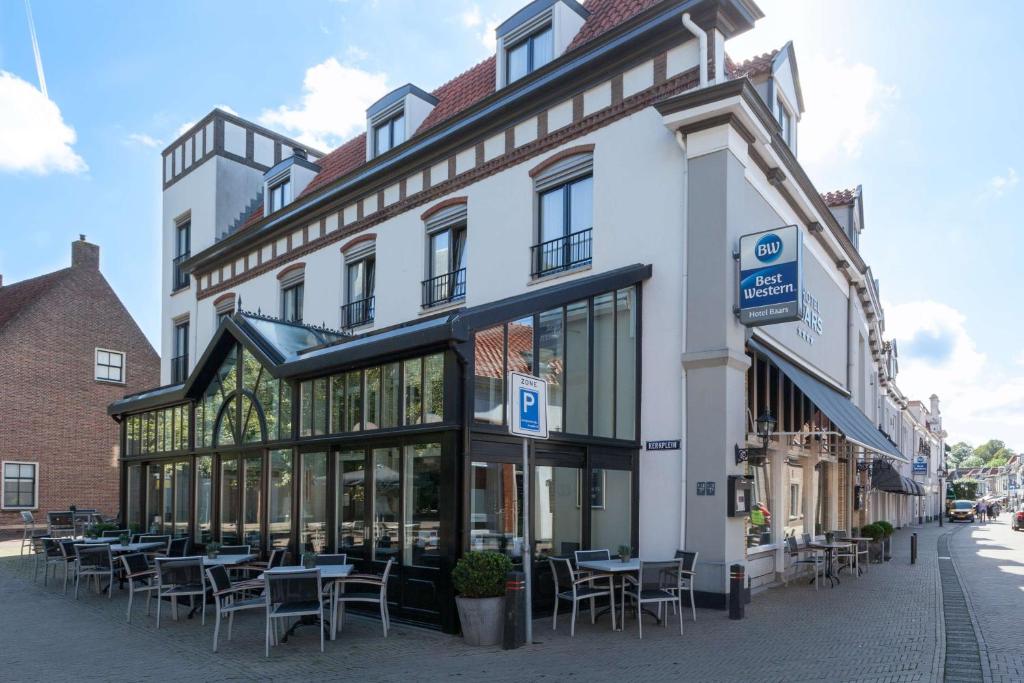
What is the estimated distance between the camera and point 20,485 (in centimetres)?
2684

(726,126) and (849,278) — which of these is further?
(849,278)

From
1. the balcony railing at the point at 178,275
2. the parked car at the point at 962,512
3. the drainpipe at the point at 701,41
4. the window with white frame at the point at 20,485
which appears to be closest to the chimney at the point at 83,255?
the balcony railing at the point at 178,275

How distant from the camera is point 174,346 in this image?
83.0ft

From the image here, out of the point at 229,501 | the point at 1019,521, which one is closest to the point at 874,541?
the point at 229,501

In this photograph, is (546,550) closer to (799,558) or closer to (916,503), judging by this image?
(799,558)

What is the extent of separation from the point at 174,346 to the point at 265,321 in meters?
12.7

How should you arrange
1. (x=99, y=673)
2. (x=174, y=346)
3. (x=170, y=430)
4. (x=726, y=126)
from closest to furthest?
(x=99, y=673), (x=726, y=126), (x=170, y=430), (x=174, y=346)

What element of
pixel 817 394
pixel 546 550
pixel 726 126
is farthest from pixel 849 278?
Answer: pixel 546 550

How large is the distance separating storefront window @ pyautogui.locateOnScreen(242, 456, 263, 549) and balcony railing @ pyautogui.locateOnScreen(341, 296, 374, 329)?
15.7 ft

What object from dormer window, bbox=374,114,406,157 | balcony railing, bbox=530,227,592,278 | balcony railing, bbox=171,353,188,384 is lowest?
balcony railing, bbox=171,353,188,384

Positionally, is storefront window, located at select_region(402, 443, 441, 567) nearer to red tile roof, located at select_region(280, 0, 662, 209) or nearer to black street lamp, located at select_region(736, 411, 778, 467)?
black street lamp, located at select_region(736, 411, 778, 467)

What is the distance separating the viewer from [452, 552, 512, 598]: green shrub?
29.7ft

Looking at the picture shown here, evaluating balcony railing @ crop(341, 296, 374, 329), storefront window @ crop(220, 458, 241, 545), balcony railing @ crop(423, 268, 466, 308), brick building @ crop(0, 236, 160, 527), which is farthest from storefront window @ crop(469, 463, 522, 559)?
brick building @ crop(0, 236, 160, 527)

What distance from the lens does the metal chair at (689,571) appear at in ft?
34.1
